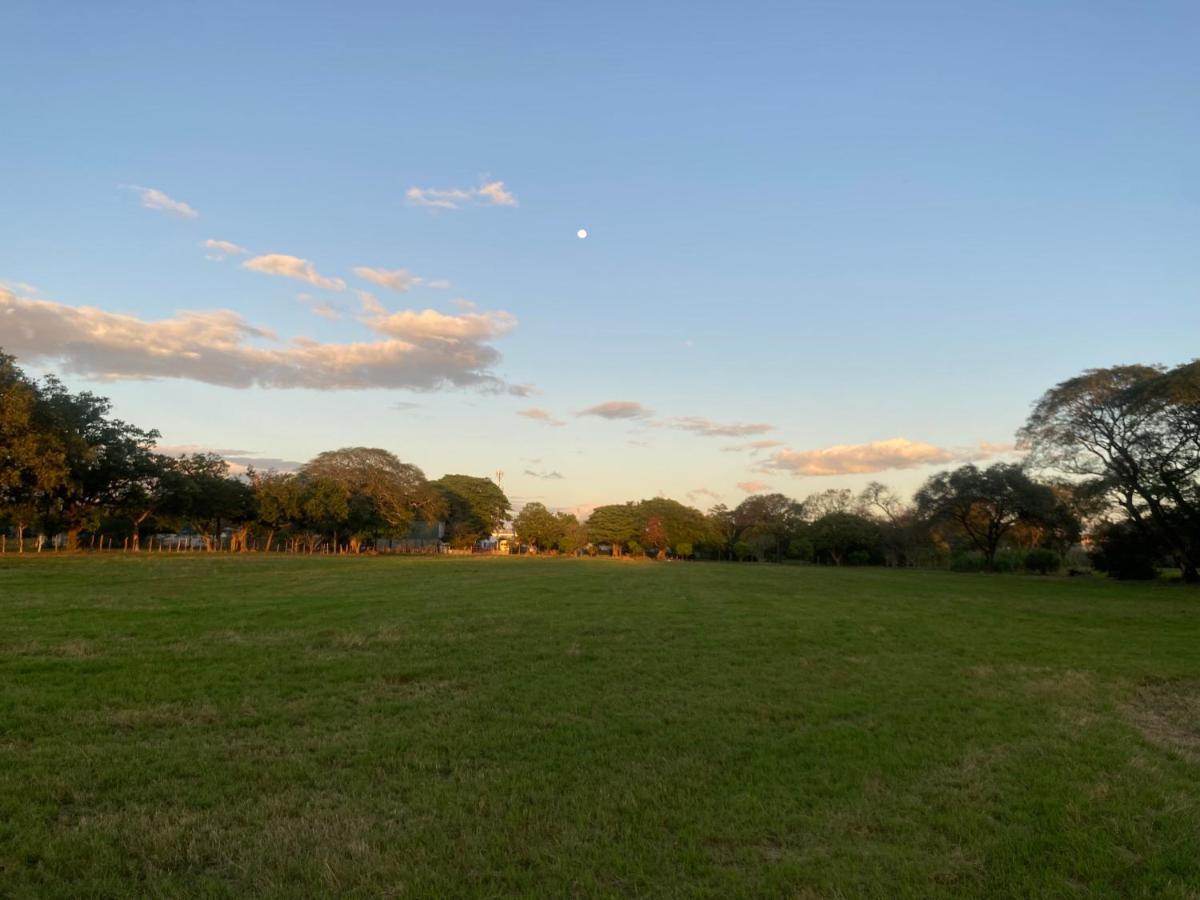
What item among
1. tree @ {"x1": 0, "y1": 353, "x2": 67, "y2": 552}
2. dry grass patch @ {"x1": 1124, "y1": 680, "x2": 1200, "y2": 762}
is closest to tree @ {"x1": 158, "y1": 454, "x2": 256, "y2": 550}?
tree @ {"x1": 0, "y1": 353, "x2": 67, "y2": 552}

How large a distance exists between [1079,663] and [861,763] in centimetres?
1010

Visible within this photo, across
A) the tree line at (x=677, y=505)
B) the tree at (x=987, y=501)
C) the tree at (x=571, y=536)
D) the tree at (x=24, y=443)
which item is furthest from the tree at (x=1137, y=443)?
the tree at (x=571, y=536)

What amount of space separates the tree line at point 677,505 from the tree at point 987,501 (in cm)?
17

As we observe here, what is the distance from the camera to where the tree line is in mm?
38188

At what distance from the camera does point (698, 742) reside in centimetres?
777

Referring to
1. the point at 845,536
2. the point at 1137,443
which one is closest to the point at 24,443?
the point at 1137,443

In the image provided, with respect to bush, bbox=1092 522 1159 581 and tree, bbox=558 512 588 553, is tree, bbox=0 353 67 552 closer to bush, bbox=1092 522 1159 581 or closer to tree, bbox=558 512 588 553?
bush, bbox=1092 522 1159 581

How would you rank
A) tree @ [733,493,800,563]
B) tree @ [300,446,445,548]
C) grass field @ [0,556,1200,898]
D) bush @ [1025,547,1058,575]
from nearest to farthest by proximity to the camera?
grass field @ [0,556,1200,898] → bush @ [1025,547,1058,575] → tree @ [300,446,445,548] → tree @ [733,493,800,563]

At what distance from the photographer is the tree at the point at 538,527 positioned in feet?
349

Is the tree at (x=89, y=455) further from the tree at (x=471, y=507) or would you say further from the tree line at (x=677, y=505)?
the tree at (x=471, y=507)

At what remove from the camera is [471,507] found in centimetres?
10625

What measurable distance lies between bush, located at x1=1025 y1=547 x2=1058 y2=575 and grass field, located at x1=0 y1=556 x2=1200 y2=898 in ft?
185

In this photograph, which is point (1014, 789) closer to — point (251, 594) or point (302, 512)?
point (251, 594)

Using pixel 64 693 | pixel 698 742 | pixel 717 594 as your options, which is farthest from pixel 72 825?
pixel 717 594
